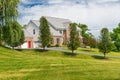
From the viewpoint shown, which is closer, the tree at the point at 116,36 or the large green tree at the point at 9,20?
the large green tree at the point at 9,20

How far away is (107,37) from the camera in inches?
2675

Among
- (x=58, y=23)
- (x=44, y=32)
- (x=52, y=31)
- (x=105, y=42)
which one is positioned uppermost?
(x=58, y=23)

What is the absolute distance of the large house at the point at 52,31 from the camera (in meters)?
83.8

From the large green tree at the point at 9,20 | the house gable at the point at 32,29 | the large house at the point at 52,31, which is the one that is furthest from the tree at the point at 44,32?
the large green tree at the point at 9,20

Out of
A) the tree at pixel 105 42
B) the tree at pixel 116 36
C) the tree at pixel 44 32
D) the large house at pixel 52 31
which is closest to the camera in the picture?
the tree at pixel 105 42

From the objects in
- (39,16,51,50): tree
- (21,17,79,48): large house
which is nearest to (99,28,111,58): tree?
(39,16,51,50): tree

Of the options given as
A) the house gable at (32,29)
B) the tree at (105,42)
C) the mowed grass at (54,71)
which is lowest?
the mowed grass at (54,71)

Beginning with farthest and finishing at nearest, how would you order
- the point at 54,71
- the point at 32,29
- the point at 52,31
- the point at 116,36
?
the point at 116,36 → the point at 52,31 → the point at 32,29 → the point at 54,71

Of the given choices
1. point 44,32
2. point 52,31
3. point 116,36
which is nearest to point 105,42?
point 44,32

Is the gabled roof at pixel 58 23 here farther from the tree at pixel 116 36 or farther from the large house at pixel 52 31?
the tree at pixel 116 36

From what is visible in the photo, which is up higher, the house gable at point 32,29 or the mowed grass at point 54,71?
the house gable at point 32,29

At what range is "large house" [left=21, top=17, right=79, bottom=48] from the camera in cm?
8375

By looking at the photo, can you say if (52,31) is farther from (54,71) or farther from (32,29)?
(54,71)

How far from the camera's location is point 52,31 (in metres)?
91.6
